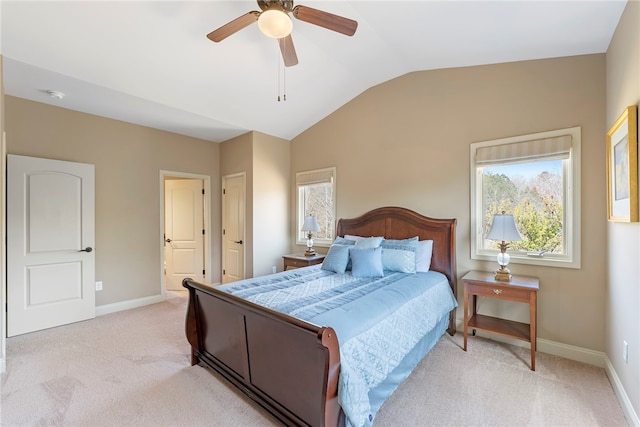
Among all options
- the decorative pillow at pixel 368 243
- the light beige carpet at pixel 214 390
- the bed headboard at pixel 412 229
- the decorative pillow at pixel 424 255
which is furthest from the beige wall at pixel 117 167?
the decorative pillow at pixel 424 255

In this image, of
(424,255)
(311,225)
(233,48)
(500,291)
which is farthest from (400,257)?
(233,48)

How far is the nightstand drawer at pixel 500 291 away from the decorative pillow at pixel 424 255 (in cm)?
51

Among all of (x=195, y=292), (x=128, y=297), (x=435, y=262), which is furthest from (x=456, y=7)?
(x=128, y=297)

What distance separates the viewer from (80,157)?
3.84m

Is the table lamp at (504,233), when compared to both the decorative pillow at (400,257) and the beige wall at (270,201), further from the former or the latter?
the beige wall at (270,201)

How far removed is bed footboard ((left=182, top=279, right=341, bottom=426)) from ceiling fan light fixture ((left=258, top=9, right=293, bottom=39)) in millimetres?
1915

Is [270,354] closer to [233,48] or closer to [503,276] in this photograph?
[503,276]

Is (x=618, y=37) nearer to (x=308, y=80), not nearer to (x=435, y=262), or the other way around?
Result: (x=435, y=262)

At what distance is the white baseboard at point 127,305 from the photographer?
397 cm

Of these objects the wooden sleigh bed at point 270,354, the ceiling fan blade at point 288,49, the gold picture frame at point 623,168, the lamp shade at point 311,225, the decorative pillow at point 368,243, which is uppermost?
the ceiling fan blade at point 288,49

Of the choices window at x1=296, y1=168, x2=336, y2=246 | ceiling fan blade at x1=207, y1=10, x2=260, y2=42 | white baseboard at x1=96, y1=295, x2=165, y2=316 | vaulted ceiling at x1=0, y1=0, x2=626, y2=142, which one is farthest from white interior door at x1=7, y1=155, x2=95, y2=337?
window at x1=296, y1=168, x2=336, y2=246

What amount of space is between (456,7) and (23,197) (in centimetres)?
491

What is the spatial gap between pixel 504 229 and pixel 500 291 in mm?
588

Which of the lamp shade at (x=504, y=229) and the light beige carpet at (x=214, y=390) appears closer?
the light beige carpet at (x=214, y=390)
